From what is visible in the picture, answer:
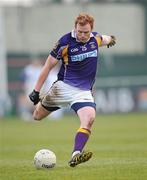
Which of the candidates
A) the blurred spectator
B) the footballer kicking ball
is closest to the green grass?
the footballer kicking ball

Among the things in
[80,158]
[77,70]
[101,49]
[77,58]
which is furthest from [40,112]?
[101,49]

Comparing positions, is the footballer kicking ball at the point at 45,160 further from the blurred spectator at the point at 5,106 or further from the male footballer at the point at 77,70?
the blurred spectator at the point at 5,106

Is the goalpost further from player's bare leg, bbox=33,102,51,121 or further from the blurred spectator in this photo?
player's bare leg, bbox=33,102,51,121

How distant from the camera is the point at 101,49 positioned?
115 feet

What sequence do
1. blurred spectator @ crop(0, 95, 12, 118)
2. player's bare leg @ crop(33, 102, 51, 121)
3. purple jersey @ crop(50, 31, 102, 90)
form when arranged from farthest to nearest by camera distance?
blurred spectator @ crop(0, 95, 12, 118)
player's bare leg @ crop(33, 102, 51, 121)
purple jersey @ crop(50, 31, 102, 90)

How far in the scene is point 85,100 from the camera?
36.5 ft

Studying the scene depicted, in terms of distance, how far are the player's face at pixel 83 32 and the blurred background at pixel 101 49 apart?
70.7 ft

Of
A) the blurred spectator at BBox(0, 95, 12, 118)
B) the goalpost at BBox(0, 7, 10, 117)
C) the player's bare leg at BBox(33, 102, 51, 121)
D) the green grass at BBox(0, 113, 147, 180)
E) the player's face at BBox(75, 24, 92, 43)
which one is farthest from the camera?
the goalpost at BBox(0, 7, 10, 117)

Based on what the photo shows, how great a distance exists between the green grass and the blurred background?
8.68 meters

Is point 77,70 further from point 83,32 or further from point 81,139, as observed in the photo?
point 81,139

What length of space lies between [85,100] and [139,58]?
25477 mm

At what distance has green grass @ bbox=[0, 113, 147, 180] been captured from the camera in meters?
9.80

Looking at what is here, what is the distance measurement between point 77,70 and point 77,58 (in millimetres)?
197

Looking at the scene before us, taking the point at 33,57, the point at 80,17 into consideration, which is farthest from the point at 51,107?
the point at 33,57
